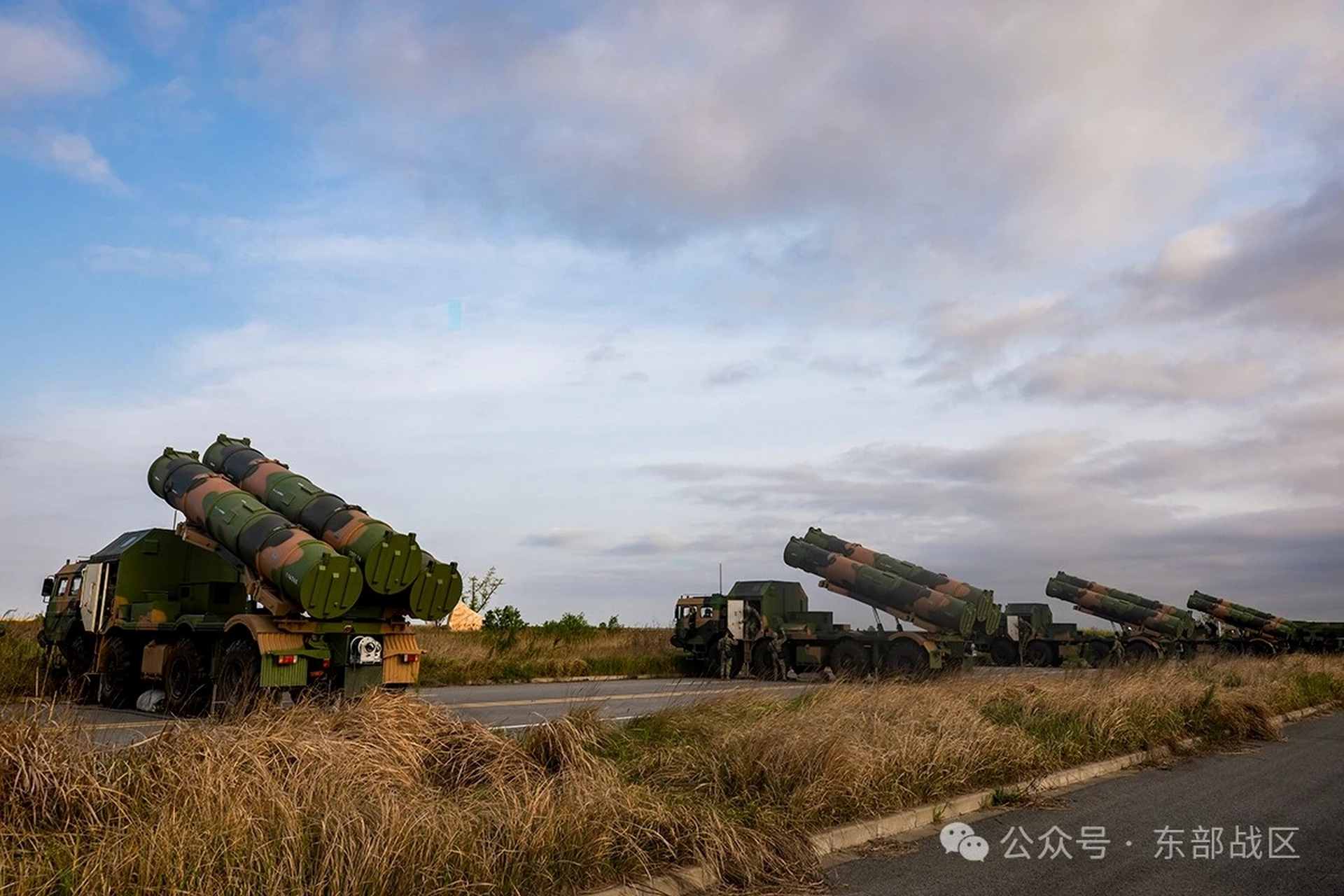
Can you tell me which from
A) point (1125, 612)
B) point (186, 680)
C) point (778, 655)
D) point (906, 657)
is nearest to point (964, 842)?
point (186, 680)

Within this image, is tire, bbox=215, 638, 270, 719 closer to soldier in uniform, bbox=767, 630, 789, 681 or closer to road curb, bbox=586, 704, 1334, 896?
road curb, bbox=586, 704, 1334, 896

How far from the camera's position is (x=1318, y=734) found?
1538 centimetres

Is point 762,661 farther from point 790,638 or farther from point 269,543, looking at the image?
point 269,543

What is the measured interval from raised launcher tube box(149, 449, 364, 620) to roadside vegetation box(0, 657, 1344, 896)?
5254 millimetres

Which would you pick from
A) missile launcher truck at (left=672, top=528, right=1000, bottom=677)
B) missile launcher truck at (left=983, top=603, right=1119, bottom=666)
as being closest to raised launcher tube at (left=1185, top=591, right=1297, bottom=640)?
missile launcher truck at (left=983, top=603, right=1119, bottom=666)

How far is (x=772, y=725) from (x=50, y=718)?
548cm

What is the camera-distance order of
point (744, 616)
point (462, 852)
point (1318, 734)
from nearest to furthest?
1. point (462, 852)
2. point (1318, 734)
3. point (744, 616)

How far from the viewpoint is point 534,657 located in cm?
2931

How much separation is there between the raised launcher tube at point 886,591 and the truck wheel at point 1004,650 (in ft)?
29.0

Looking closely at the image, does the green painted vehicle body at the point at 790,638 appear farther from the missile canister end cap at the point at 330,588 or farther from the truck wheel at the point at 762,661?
the missile canister end cap at the point at 330,588

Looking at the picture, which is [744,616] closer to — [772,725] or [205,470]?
[205,470]

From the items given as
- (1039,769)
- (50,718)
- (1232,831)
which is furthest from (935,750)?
(50,718)

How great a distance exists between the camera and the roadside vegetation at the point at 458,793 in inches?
201

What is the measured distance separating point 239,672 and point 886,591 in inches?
748
